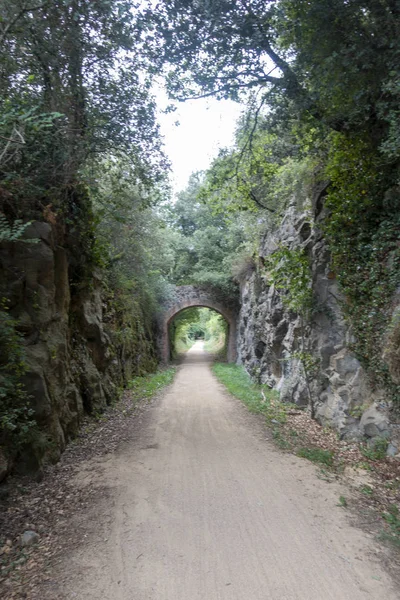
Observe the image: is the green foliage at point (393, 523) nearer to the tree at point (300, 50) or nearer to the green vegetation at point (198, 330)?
the tree at point (300, 50)

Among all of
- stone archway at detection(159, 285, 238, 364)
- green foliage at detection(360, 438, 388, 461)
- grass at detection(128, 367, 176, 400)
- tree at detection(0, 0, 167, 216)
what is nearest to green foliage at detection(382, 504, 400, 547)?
green foliage at detection(360, 438, 388, 461)

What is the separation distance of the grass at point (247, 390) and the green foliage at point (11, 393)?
548 centimetres

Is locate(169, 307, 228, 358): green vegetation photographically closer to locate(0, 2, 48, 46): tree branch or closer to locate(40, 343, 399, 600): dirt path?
locate(40, 343, 399, 600): dirt path

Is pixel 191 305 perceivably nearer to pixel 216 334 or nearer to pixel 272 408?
pixel 272 408

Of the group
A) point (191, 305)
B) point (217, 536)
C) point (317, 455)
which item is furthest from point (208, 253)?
point (217, 536)

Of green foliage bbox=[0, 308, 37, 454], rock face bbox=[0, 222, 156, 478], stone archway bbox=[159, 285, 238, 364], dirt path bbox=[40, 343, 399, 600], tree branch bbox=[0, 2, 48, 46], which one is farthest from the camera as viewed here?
stone archway bbox=[159, 285, 238, 364]

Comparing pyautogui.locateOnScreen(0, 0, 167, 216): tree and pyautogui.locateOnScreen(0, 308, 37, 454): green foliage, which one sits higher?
pyautogui.locateOnScreen(0, 0, 167, 216): tree

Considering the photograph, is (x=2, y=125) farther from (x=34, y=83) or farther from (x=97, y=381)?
(x=97, y=381)

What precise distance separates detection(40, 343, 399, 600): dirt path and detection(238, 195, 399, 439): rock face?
139 centimetres

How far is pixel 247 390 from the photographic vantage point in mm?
11516

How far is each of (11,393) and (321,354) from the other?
5726mm

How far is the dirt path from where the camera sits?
267 centimetres

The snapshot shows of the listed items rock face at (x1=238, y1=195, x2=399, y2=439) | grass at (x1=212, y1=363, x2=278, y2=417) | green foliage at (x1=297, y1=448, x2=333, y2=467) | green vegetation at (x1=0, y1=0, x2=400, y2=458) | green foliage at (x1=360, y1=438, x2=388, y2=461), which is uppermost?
green vegetation at (x1=0, y1=0, x2=400, y2=458)

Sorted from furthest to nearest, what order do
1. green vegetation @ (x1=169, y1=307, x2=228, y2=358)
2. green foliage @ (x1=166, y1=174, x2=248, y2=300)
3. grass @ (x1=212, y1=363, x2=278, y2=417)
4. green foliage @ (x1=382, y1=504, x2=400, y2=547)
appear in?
green vegetation @ (x1=169, y1=307, x2=228, y2=358)
green foliage @ (x1=166, y1=174, x2=248, y2=300)
grass @ (x1=212, y1=363, x2=278, y2=417)
green foliage @ (x1=382, y1=504, x2=400, y2=547)
